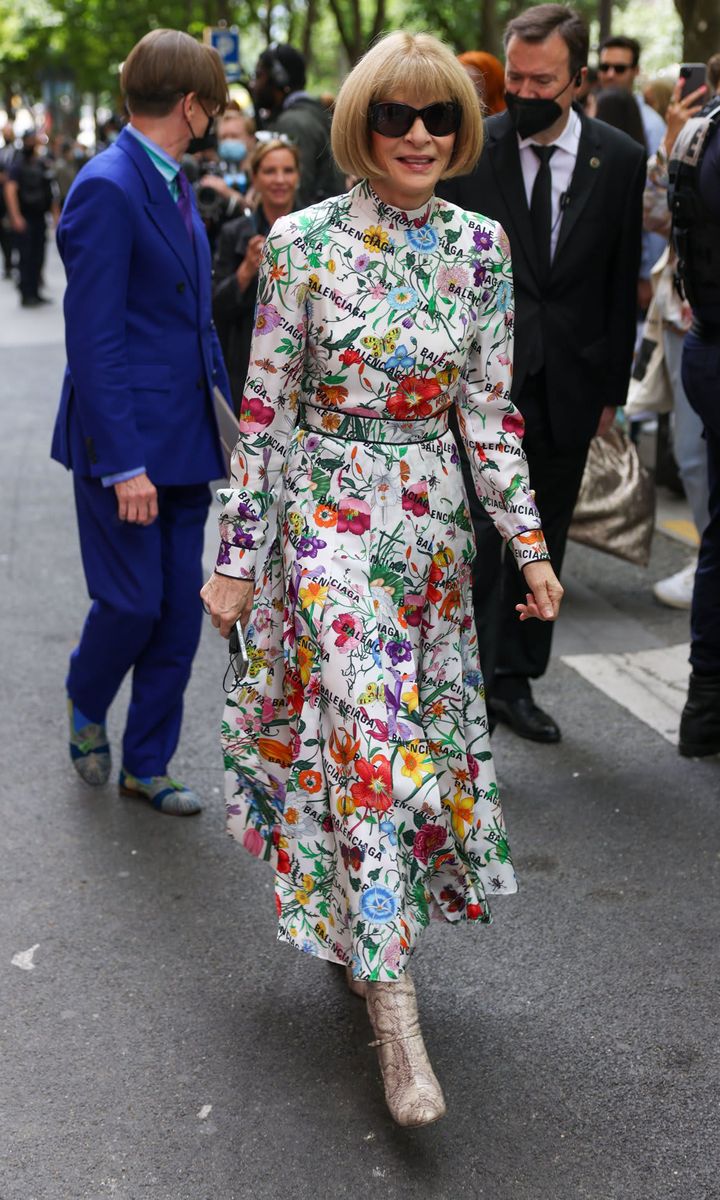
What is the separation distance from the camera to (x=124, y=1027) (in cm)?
360

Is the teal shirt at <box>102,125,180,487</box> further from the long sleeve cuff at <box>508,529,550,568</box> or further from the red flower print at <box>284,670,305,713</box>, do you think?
the long sleeve cuff at <box>508,529,550,568</box>

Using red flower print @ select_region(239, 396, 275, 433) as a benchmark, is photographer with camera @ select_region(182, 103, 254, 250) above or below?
below

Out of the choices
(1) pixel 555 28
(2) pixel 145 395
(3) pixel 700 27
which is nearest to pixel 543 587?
(2) pixel 145 395

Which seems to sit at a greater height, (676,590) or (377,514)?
(377,514)

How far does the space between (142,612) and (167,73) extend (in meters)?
1.48

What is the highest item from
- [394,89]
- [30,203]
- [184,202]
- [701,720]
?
[394,89]

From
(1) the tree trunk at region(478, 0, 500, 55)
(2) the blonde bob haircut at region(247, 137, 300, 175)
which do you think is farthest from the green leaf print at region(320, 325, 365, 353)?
(1) the tree trunk at region(478, 0, 500, 55)

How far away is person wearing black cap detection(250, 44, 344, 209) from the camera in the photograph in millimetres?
7301

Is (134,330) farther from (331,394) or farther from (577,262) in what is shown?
(577,262)

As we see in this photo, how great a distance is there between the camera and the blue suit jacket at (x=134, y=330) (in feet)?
13.8

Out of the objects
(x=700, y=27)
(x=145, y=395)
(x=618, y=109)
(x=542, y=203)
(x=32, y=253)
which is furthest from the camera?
(x=32, y=253)

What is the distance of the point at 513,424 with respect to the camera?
344 cm

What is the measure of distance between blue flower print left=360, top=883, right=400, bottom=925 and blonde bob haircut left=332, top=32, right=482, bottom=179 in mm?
1406

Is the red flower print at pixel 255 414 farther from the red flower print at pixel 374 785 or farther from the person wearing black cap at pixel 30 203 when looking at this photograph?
the person wearing black cap at pixel 30 203
